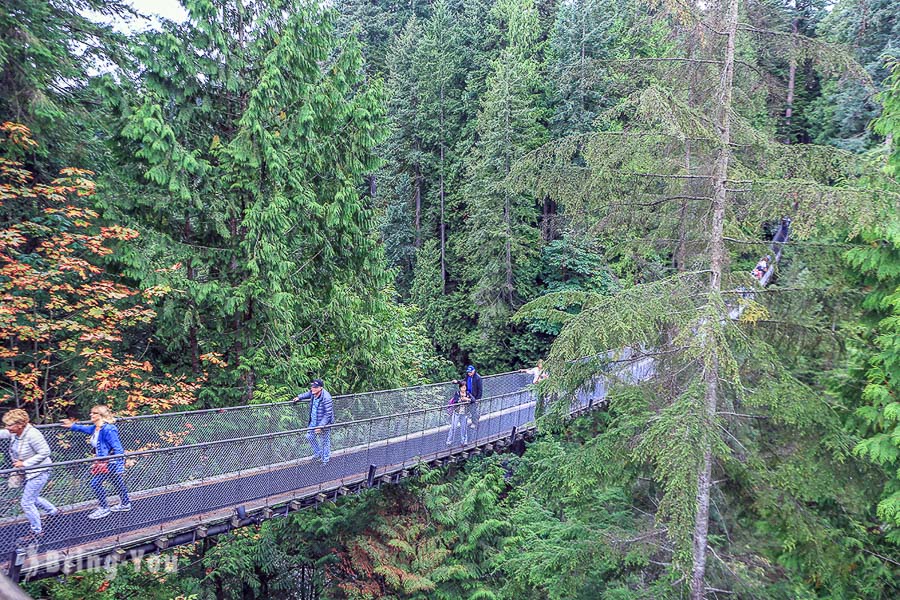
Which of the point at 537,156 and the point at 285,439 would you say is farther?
the point at 285,439

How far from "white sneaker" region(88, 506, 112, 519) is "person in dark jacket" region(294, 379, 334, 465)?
2935mm

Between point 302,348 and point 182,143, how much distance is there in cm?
443

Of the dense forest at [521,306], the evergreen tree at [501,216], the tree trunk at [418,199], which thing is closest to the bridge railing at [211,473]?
the dense forest at [521,306]

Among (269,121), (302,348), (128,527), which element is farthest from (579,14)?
(128,527)

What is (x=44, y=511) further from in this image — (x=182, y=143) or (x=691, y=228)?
(x=691, y=228)

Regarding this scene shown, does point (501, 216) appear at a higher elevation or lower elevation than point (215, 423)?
higher

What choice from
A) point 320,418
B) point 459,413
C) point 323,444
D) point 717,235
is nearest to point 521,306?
point 459,413

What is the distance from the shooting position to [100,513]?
6297mm

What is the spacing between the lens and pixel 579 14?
2602 cm

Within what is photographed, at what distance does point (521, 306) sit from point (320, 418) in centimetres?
461

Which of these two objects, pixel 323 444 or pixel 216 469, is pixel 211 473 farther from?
pixel 323 444

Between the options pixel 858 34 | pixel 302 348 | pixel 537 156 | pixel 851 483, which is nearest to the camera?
pixel 851 483

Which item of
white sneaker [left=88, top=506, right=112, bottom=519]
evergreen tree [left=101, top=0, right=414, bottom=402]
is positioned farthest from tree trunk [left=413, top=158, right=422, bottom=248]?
white sneaker [left=88, top=506, right=112, bottom=519]

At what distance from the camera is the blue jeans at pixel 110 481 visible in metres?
6.25
